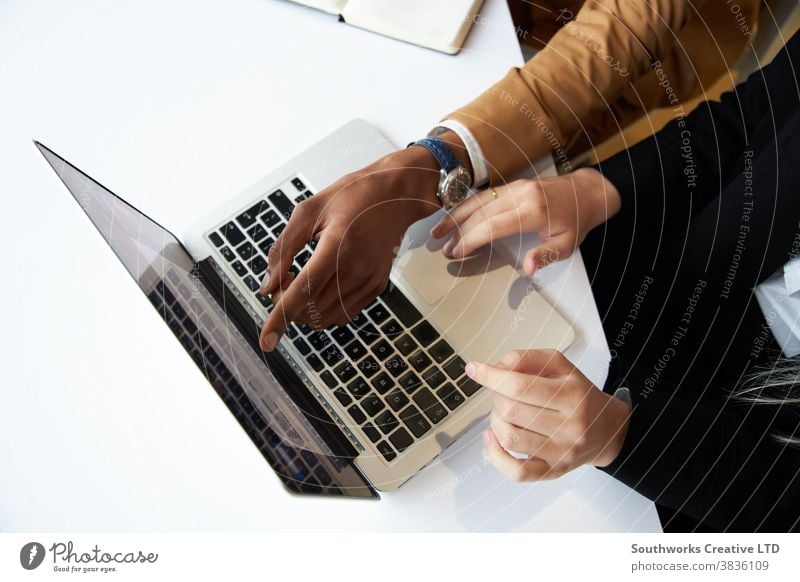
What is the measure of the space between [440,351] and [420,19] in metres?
0.30

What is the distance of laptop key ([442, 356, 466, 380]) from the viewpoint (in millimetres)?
425

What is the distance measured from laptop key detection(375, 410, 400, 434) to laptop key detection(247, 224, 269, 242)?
17 cm

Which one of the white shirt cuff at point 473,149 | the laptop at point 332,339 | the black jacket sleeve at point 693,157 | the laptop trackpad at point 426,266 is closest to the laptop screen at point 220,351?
the laptop at point 332,339

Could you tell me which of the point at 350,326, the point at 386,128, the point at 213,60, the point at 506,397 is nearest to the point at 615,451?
the point at 506,397

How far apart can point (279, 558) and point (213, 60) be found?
42 cm

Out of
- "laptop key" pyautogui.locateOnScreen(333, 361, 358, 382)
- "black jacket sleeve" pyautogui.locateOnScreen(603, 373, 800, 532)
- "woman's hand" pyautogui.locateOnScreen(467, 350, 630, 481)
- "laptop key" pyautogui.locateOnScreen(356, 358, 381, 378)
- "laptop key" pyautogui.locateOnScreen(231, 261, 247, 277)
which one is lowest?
"black jacket sleeve" pyautogui.locateOnScreen(603, 373, 800, 532)

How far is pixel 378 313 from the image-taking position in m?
0.45

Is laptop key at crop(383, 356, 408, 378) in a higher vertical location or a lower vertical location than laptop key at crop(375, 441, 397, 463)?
higher

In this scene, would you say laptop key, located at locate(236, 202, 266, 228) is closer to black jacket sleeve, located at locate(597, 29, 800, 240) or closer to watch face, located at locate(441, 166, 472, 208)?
watch face, located at locate(441, 166, 472, 208)

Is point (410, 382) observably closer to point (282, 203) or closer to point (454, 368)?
point (454, 368)

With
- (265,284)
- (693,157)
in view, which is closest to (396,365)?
(265,284)

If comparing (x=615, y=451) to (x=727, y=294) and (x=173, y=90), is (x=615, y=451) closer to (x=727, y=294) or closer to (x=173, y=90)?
(x=727, y=294)

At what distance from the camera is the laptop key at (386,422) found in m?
0.41

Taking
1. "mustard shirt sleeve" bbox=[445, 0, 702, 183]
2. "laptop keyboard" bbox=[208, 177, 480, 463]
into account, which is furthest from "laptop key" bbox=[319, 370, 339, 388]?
"mustard shirt sleeve" bbox=[445, 0, 702, 183]
